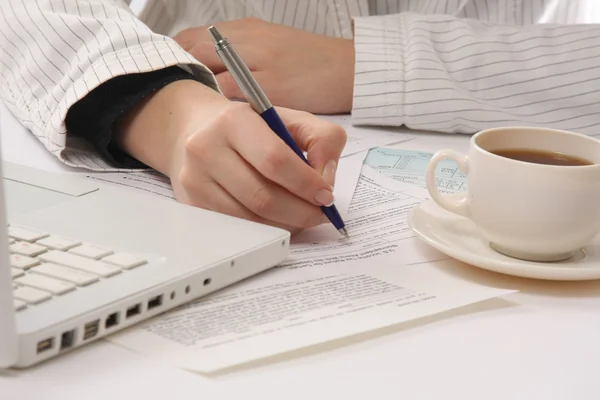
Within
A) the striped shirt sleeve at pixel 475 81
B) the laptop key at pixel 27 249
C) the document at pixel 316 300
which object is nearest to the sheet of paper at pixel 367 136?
the striped shirt sleeve at pixel 475 81

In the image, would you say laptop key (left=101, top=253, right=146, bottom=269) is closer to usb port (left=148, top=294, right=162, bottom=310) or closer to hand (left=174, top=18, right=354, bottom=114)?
usb port (left=148, top=294, right=162, bottom=310)

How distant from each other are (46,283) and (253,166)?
0.69ft

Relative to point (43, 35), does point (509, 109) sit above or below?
below

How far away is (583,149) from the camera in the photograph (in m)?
0.59

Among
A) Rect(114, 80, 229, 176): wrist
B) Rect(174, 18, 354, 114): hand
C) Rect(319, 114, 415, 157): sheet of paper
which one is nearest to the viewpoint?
Rect(114, 80, 229, 176): wrist

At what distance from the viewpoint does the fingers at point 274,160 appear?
56 centimetres

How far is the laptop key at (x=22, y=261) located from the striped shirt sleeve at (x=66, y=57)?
30cm

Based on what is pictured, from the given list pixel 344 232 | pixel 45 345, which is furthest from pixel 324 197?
pixel 45 345

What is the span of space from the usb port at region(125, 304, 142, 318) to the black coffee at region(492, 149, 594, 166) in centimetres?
30

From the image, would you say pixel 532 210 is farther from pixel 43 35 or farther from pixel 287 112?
pixel 43 35

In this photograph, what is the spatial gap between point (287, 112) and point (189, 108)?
0.09 meters

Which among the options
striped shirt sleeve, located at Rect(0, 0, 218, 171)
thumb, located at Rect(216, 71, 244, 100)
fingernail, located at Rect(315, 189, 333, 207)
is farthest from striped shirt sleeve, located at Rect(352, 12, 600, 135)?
fingernail, located at Rect(315, 189, 333, 207)

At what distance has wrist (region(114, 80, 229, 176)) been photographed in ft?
2.18

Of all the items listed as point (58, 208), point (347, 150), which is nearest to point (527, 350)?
point (58, 208)
